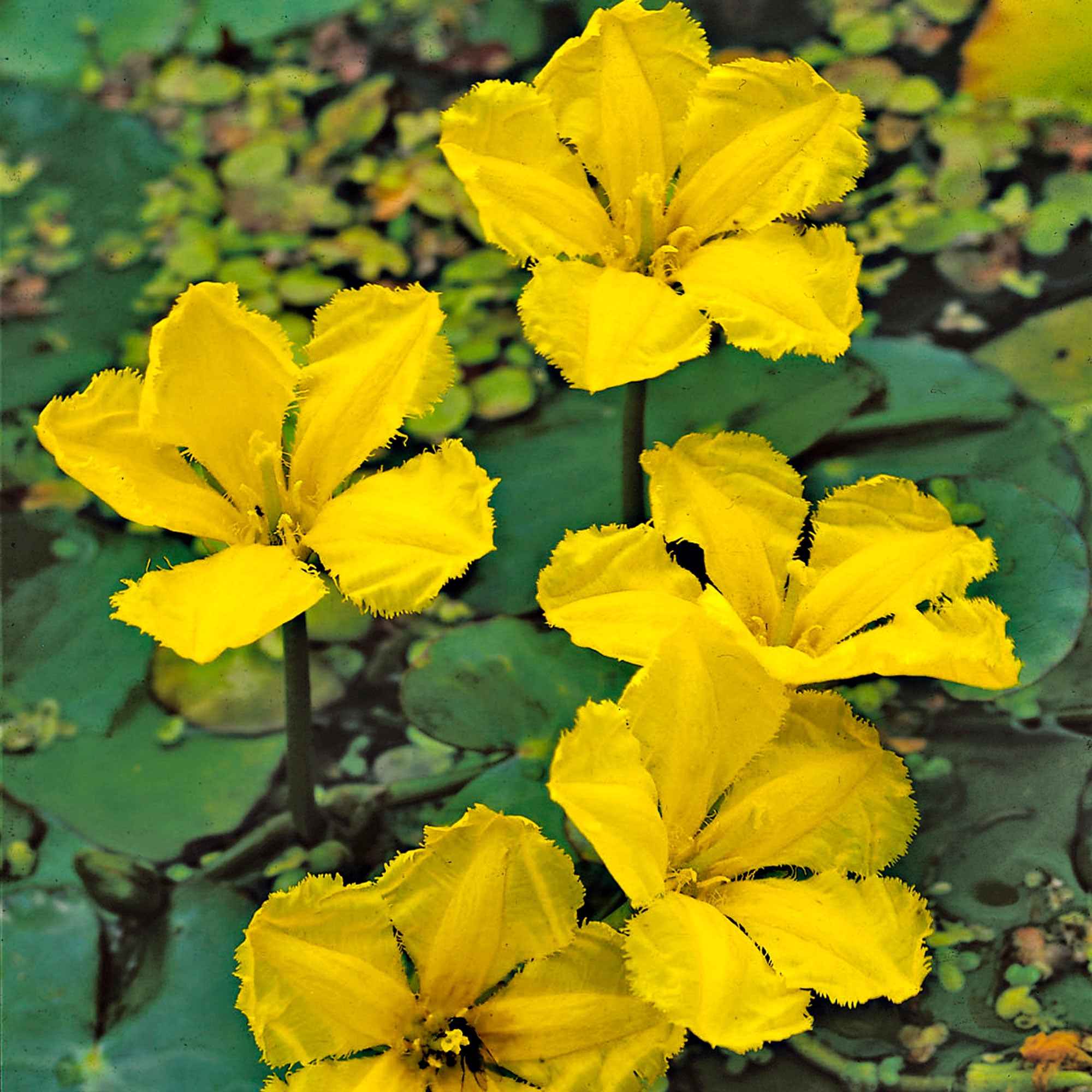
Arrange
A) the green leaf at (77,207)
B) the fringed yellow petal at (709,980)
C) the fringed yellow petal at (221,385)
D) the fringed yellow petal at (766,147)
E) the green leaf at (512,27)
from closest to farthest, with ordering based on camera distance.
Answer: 1. the fringed yellow petal at (709,980)
2. the fringed yellow petal at (221,385)
3. the fringed yellow petal at (766,147)
4. the green leaf at (77,207)
5. the green leaf at (512,27)

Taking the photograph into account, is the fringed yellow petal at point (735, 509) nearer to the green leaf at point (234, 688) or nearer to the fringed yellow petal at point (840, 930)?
the fringed yellow petal at point (840, 930)

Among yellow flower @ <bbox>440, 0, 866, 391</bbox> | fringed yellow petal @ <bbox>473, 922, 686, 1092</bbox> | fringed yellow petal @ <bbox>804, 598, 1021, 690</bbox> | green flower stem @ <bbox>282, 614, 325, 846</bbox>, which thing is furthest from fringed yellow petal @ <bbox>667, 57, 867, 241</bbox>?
fringed yellow petal @ <bbox>473, 922, 686, 1092</bbox>

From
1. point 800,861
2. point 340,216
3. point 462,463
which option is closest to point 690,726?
point 800,861

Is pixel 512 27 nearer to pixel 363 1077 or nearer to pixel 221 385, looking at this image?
pixel 221 385

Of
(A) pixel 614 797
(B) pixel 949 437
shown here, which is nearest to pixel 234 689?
(A) pixel 614 797

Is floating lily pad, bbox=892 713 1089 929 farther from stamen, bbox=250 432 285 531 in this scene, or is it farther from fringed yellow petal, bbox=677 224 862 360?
stamen, bbox=250 432 285 531

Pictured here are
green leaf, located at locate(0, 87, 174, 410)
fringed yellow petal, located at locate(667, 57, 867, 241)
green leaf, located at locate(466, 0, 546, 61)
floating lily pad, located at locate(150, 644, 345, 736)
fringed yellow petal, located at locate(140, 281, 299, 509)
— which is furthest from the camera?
green leaf, located at locate(466, 0, 546, 61)

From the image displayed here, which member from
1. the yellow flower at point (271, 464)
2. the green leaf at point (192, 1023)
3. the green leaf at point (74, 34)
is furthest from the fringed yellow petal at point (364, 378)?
the green leaf at point (74, 34)
